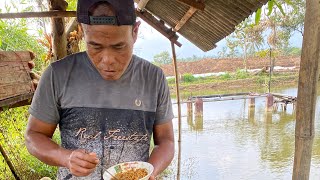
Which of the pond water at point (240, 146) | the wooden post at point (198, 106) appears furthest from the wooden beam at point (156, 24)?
the wooden post at point (198, 106)

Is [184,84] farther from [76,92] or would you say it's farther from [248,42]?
[76,92]

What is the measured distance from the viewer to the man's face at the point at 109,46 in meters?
1.12

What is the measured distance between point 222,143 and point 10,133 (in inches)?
379

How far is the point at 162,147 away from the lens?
4.47 ft

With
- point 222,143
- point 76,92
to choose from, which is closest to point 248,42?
point 222,143

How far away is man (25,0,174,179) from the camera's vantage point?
3.72 ft

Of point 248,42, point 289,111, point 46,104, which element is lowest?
point 289,111

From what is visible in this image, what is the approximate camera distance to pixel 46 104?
1.21m

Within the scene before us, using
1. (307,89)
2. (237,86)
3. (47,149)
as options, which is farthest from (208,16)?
(237,86)

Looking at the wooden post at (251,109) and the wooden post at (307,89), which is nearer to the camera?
the wooden post at (307,89)

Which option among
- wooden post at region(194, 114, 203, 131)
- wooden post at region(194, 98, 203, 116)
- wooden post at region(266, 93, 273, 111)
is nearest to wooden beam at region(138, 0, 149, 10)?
wooden post at region(194, 98, 203, 116)

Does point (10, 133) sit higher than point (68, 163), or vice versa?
point (68, 163)

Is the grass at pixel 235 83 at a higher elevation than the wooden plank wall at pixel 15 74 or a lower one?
lower

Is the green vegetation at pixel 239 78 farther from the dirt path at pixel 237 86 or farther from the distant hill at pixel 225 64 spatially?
the distant hill at pixel 225 64
